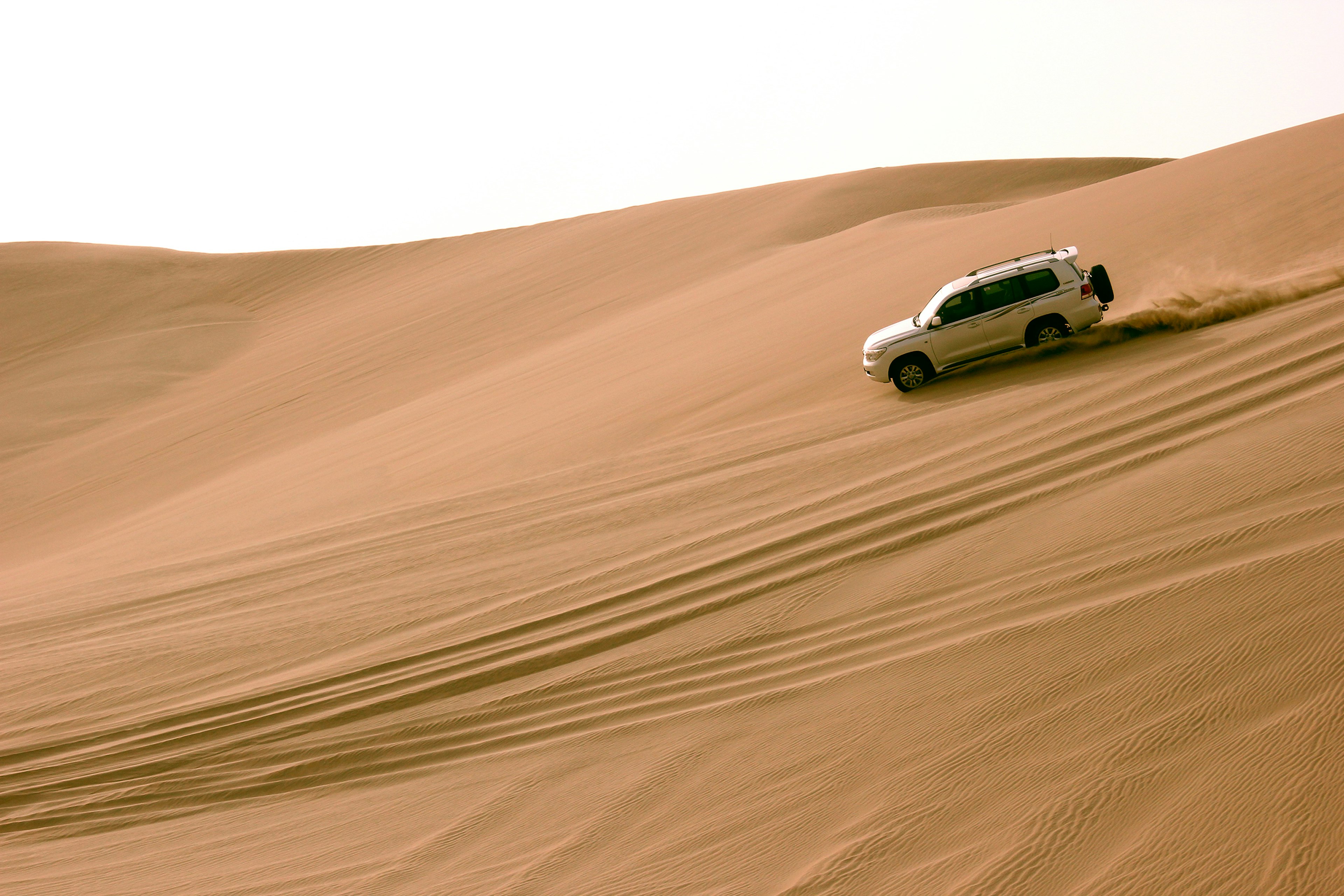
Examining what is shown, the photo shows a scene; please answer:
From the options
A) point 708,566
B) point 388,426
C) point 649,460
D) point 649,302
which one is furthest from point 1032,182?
point 708,566

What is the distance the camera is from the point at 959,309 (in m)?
12.1

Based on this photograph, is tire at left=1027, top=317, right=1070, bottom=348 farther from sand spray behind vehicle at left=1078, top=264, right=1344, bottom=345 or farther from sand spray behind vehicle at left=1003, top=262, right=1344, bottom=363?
sand spray behind vehicle at left=1078, top=264, right=1344, bottom=345

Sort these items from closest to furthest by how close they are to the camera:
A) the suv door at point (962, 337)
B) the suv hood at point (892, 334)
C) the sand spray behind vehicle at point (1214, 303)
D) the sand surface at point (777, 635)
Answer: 1. the sand surface at point (777, 635)
2. the sand spray behind vehicle at point (1214, 303)
3. the suv door at point (962, 337)
4. the suv hood at point (892, 334)

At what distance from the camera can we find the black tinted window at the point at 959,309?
474 inches

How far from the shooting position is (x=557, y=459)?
43.4 ft

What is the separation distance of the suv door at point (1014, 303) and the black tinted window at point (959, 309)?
13cm

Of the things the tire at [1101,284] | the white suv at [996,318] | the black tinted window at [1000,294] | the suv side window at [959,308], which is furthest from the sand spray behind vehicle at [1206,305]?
the suv side window at [959,308]

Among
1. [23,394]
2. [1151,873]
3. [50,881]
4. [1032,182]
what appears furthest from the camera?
[1032,182]

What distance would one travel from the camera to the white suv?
38.4ft

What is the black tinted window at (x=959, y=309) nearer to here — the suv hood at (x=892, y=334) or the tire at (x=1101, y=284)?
the suv hood at (x=892, y=334)

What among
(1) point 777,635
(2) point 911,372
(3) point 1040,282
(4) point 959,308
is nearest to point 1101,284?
(3) point 1040,282

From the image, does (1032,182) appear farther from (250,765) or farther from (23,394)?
(250,765)

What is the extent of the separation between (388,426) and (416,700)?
A: 12473 mm

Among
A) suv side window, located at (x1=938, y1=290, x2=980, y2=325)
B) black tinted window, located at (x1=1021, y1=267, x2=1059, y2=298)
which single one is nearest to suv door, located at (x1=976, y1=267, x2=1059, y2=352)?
black tinted window, located at (x1=1021, y1=267, x2=1059, y2=298)
